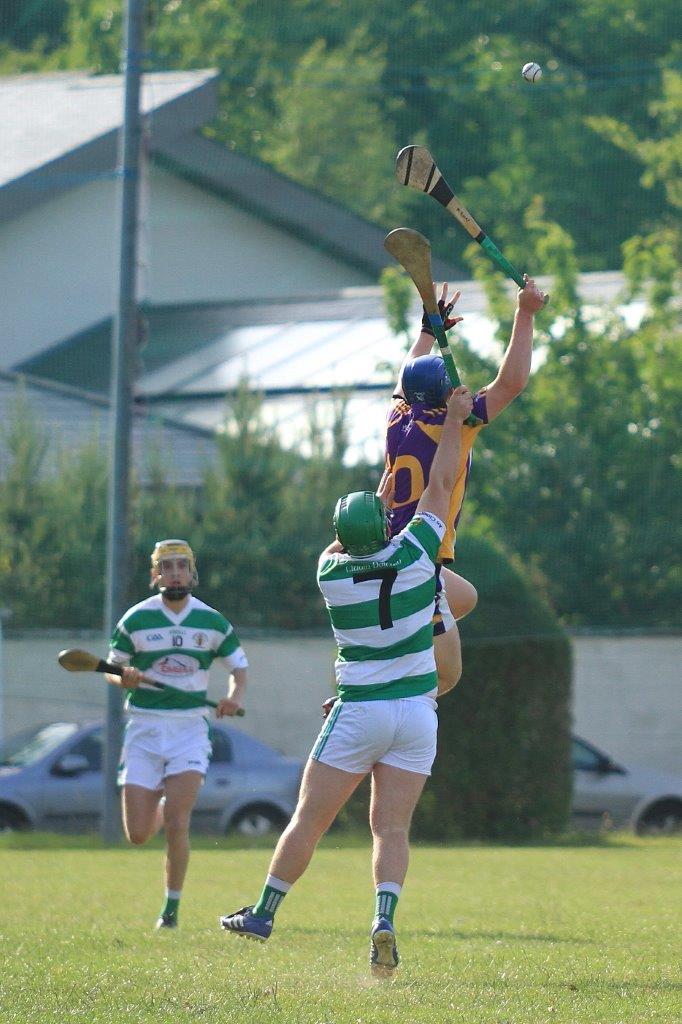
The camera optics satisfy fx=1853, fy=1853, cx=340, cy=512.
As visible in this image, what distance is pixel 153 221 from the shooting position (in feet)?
104

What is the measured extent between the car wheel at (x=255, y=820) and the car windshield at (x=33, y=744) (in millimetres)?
1991

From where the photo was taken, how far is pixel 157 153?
2878 cm

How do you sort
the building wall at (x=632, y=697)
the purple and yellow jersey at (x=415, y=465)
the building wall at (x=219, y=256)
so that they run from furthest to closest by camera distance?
1. the building wall at (x=219, y=256)
2. the building wall at (x=632, y=697)
3. the purple and yellow jersey at (x=415, y=465)

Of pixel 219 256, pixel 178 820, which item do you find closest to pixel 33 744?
pixel 178 820

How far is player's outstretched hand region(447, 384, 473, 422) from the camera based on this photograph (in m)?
7.45

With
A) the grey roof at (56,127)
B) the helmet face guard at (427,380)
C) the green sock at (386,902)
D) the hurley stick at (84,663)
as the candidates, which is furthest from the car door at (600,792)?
the green sock at (386,902)

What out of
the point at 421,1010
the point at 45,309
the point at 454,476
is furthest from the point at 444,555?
the point at 45,309

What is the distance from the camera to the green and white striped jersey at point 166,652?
33.2 ft

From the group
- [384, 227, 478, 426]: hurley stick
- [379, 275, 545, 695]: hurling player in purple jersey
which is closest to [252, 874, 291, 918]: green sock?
[379, 275, 545, 695]: hurling player in purple jersey

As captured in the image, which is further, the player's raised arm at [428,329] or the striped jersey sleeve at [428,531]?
the player's raised arm at [428,329]

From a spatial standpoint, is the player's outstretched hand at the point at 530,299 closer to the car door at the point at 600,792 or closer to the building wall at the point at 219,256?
the car door at the point at 600,792

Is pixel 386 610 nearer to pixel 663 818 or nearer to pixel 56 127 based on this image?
pixel 663 818

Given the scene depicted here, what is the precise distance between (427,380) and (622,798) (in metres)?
14.3

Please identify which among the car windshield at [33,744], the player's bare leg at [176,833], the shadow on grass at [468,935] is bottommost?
the car windshield at [33,744]
